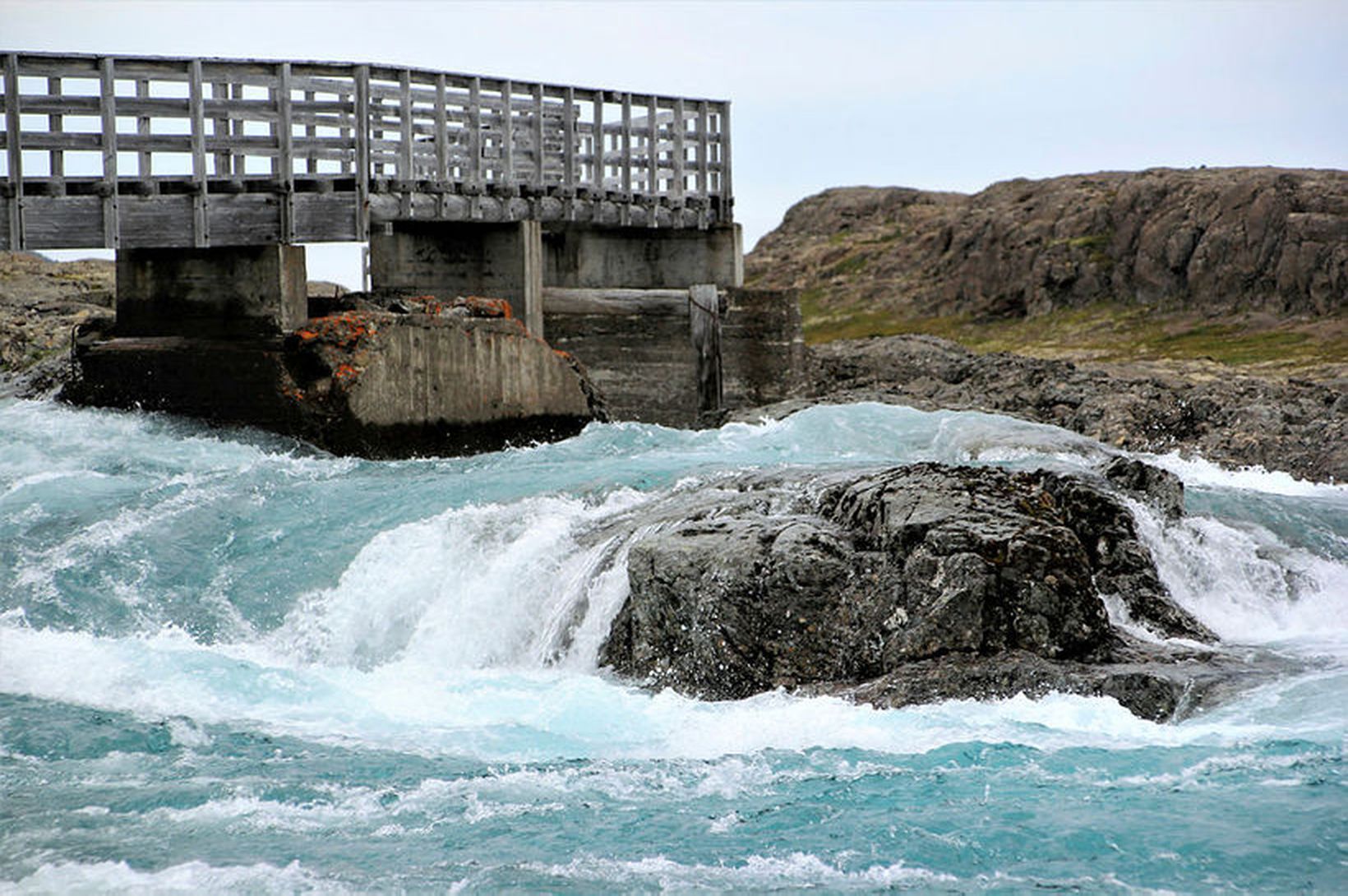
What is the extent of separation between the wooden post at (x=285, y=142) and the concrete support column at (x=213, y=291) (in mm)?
599

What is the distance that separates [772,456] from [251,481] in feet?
20.0

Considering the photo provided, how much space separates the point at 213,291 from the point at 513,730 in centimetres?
1194

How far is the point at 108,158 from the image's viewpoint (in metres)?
20.4

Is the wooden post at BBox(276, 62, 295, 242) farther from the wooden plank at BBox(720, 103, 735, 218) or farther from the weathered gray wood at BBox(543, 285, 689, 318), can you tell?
the wooden plank at BBox(720, 103, 735, 218)

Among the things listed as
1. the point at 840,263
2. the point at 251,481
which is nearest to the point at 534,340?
the point at 251,481

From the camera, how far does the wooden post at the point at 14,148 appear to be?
770 inches

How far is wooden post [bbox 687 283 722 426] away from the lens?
28156 mm

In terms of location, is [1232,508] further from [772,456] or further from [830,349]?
[830,349]

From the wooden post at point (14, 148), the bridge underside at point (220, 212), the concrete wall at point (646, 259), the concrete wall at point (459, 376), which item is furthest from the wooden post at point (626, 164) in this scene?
the wooden post at point (14, 148)

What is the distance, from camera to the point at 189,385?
70.7 feet

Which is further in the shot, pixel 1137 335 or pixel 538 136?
pixel 1137 335

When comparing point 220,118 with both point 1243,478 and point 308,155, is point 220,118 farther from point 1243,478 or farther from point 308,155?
point 1243,478

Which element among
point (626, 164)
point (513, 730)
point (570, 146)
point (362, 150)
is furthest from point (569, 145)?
point (513, 730)

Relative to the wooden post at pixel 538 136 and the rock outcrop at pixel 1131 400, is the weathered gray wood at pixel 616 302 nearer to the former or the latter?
the wooden post at pixel 538 136
